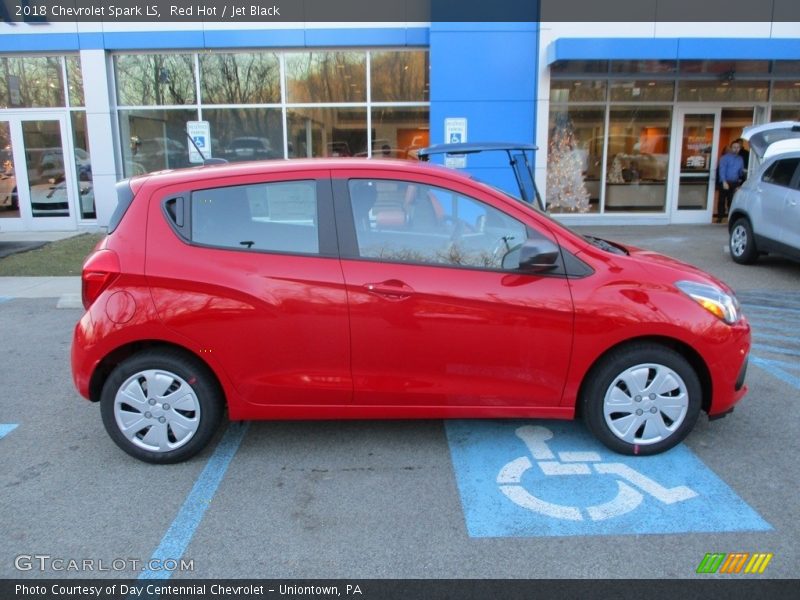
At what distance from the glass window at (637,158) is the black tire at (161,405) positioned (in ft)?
40.5

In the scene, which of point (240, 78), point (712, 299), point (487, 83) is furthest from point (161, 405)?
point (240, 78)

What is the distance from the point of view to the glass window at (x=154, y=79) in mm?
13445

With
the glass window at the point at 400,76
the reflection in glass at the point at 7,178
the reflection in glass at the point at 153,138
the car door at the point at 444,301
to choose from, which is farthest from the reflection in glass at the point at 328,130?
the car door at the point at 444,301

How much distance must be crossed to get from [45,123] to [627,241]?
12.4 m

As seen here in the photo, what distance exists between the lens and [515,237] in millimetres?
3736

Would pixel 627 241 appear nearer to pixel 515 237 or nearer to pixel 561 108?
pixel 561 108

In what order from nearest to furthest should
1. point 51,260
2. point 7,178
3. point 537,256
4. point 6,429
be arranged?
point 537,256, point 6,429, point 51,260, point 7,178

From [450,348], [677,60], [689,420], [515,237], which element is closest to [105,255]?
[450,348]

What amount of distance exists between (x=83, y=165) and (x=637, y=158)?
1214cm

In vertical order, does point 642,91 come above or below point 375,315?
above

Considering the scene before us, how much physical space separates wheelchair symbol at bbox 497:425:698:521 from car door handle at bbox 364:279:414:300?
3.80ft

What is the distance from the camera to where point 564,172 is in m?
14.0

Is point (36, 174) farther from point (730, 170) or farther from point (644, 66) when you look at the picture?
point (730, 170)

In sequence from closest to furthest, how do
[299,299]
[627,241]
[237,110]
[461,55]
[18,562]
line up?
[18,562]
[299,299]
[627,241]
[461,55]
[237,110]
